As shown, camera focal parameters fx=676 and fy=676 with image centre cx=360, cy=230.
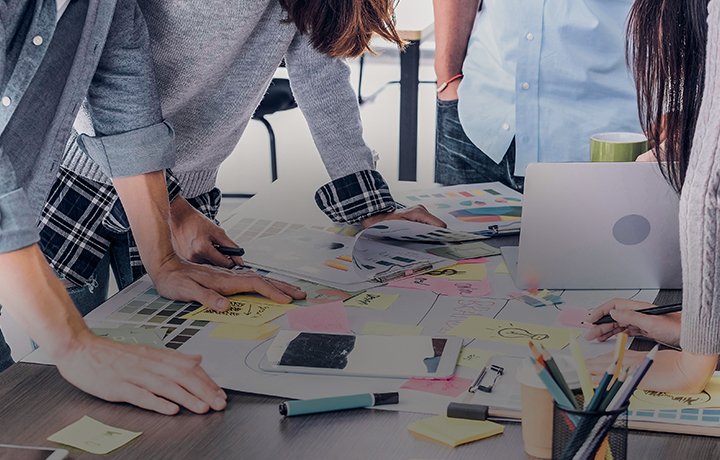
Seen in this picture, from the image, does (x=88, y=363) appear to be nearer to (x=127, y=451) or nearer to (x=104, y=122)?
(x=127, y=451)

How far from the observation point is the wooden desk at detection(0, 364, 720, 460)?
63 cm

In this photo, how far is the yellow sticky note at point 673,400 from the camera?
67 cm

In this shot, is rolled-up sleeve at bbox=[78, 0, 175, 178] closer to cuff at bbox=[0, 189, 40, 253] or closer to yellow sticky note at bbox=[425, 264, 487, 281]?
cuff at bbox=[0, 189, 40, 253]

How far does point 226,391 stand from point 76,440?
0.16m

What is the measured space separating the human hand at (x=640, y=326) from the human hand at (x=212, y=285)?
1.35 ft

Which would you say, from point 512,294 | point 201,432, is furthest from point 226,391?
point 512,294

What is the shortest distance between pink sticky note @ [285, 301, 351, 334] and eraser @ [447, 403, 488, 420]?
0.75 ft

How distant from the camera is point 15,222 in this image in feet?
2.42

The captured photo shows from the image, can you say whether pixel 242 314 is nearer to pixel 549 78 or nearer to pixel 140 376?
pixel 140 376

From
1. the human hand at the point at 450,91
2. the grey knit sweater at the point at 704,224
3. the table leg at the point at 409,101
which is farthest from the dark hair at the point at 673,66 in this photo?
the table leg at the point at 409,101

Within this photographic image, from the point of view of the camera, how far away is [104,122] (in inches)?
39.9

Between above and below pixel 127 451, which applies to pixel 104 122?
above

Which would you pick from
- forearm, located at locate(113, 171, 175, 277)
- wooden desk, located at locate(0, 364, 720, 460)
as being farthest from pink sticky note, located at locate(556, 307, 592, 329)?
forearm, located at locate(113, 171, 175, 277)

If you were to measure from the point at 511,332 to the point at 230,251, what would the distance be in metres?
0.51
